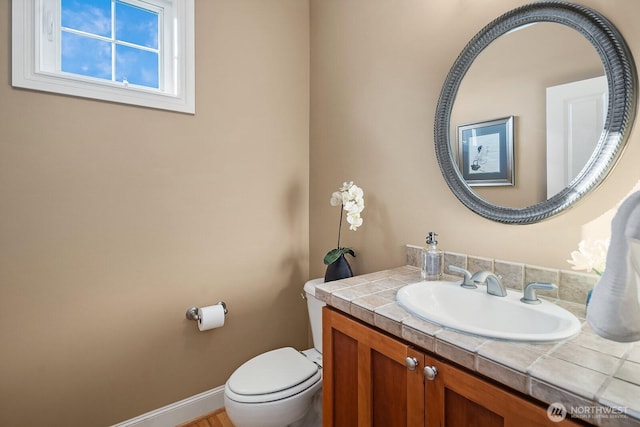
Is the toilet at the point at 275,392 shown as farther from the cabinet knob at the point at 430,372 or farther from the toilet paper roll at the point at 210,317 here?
the cabinet knob at the point at 430,372

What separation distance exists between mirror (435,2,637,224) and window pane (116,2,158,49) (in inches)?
61.0

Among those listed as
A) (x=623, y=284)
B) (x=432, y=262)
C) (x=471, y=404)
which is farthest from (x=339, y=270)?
(x=623, y=284)

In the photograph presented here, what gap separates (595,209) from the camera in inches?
37.9

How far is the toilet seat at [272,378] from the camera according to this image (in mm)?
1307

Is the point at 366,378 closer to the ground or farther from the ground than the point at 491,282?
closer to the ground

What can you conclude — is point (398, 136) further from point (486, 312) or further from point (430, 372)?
point (430, 372)

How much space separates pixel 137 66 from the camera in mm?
1659

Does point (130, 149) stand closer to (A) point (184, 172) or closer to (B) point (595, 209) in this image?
(A) point (184, 172)

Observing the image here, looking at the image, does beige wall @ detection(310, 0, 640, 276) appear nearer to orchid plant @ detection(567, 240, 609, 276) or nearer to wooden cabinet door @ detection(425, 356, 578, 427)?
orchid plant @ detection(567, 240, 609, 276)

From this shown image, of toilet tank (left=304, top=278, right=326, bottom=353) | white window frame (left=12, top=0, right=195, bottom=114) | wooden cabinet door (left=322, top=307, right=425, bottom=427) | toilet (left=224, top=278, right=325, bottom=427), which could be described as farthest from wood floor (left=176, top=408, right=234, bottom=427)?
white window frame (left=12, top=0, right=195, bottom=114)

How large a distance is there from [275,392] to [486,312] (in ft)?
2.94

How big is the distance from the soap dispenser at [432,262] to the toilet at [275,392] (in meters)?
0.70

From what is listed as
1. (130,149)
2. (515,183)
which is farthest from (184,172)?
(515,183)

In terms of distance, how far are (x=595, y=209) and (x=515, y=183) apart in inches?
9.5
